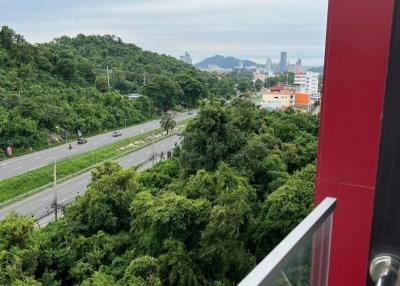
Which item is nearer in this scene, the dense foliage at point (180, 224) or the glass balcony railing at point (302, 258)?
the glass balcony railing at point (302, 258)

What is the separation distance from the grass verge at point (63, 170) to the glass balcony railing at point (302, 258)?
12.2 metres

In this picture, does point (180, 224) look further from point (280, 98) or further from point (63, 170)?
point (280, 98)

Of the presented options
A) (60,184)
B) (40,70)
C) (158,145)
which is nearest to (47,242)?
(60,184)

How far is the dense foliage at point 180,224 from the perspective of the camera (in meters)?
5.84

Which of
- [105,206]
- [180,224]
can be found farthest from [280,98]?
[180,224]

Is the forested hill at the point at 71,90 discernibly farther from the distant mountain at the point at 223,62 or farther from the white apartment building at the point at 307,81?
the distant mountain at the point at 223,62

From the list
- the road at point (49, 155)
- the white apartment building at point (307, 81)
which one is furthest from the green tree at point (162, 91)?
the white apartment building at point (307, 81)

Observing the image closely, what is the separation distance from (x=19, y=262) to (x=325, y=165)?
607 cm

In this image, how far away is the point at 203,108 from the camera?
9602 millimetres

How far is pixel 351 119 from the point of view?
1.28m

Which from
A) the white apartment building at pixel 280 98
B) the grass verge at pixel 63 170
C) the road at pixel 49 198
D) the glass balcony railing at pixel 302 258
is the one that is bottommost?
the road at pixel 49 198

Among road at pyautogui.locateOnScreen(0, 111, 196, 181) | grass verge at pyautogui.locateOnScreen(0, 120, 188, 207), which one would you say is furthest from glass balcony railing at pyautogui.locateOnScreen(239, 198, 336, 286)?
road at pyautogui.locateOnScreen(0, 111, 196, 181)

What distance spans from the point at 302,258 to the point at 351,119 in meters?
0.62

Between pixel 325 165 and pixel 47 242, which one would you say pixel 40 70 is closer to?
pixel 47 242
